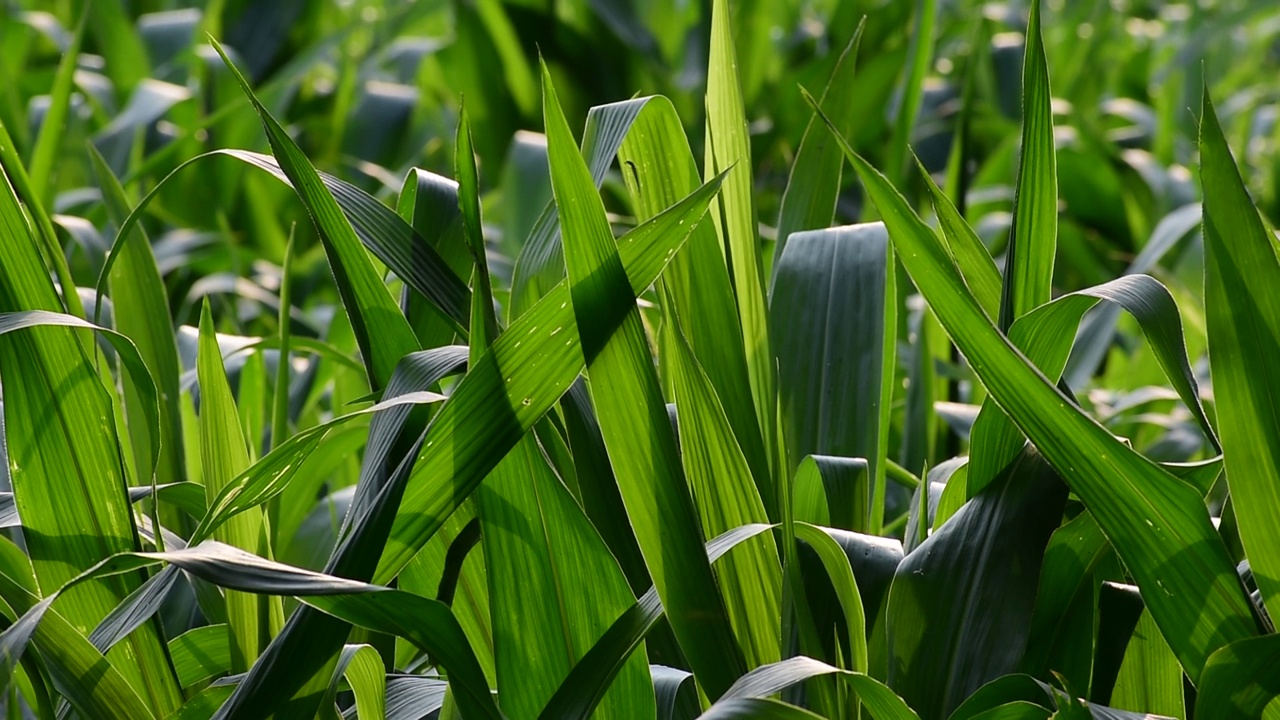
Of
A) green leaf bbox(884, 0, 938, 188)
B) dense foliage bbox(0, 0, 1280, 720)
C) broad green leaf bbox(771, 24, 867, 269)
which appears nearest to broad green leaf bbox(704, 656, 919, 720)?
dense foliage bbox(0, 0, 1280, 720)

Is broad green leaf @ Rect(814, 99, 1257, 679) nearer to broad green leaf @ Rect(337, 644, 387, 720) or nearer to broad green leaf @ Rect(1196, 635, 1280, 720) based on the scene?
broad green leaf @ Rect(1196, 635, 1280, 720)

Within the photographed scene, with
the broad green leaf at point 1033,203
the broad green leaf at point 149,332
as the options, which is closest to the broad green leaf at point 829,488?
the broad green leaf at point 1033,203

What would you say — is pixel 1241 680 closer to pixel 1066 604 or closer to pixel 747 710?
pixel 1066 604

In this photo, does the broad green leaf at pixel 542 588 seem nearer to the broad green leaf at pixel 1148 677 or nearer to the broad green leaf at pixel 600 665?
the broad green leaf at pixel 600 665

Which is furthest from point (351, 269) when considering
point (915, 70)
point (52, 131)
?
point (52, 131)

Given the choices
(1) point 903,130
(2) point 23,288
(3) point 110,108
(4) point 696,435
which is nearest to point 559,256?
(4) point 696,435

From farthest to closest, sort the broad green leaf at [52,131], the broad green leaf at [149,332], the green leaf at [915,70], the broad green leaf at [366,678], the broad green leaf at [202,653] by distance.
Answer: the broad green leaf at [52,131] → the green leaf at [915,70] → the broad green leaf at [149,332] → the broad green leaf at [202,653] → the broad green leaf at [366,678]
